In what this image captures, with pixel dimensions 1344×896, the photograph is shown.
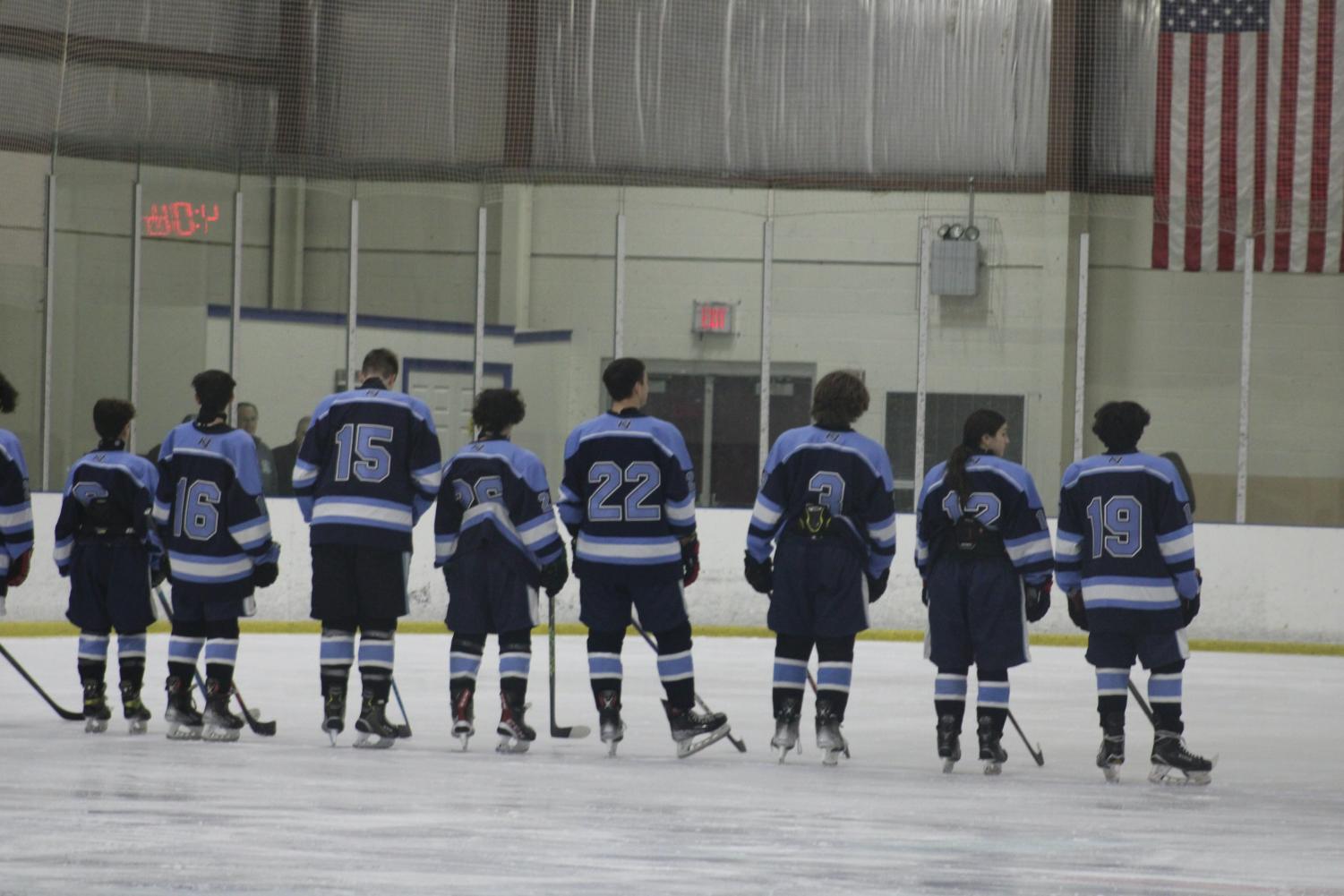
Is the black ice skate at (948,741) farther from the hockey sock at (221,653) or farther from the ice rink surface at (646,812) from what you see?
the hockey sock at (221,653)

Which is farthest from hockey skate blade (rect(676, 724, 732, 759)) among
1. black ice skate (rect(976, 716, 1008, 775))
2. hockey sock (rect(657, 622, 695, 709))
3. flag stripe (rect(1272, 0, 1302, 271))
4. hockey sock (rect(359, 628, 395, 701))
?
flag stripe (rect(1272, 0, 1302, 271))

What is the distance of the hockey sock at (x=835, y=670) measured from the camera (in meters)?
5.62

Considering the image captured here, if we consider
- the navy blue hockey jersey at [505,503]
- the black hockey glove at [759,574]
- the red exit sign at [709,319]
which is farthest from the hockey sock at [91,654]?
the red exit sign at [709,319]

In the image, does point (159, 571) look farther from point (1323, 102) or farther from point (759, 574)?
point (1323, 102)

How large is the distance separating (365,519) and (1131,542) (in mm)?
2156

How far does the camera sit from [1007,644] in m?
5.51

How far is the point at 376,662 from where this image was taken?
18.7 feet

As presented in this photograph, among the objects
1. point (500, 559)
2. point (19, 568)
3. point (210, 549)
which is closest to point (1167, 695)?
point (500, 559)

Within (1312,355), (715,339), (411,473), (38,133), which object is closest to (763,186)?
(715,339)

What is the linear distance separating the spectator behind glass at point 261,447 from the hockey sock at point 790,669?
18.0ft

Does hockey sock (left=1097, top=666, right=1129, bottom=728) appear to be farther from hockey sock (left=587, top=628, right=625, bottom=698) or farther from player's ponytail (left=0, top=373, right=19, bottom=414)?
player's ponytail (left=0, top=373, right=19, bottom=414)

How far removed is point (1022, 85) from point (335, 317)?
467 centimetres

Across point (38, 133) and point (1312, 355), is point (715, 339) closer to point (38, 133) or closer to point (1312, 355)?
point (1312, 355)

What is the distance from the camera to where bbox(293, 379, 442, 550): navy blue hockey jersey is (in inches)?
225
